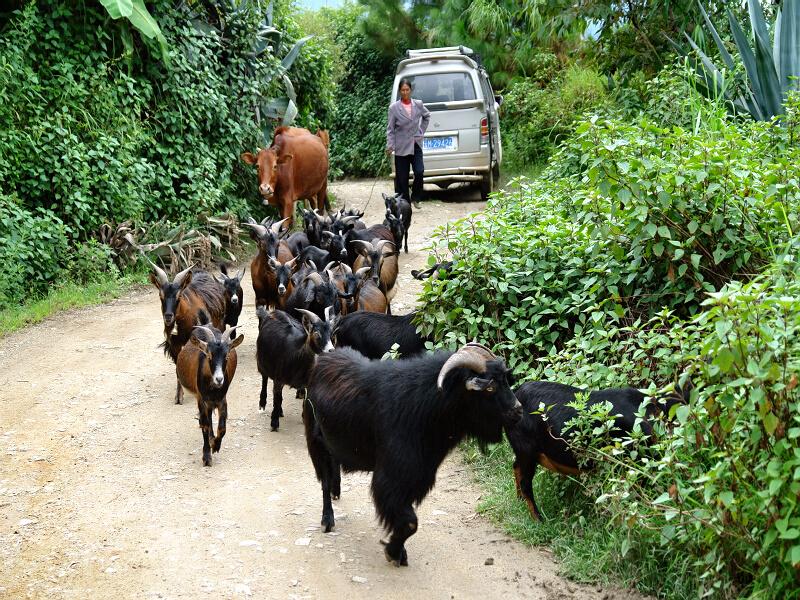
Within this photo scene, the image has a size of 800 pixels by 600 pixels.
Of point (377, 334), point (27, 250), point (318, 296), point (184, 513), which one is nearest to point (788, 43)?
point (377, 334)

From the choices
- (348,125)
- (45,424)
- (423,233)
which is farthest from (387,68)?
(45,424)

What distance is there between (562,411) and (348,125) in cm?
1992

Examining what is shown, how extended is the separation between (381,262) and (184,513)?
15.4 ft

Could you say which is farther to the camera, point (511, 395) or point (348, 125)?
point (348, 125)

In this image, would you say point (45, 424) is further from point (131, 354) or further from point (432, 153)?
point (432, 153)

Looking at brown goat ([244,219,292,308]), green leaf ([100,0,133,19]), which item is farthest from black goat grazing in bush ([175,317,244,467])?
green leaf ([100,0,133,19])

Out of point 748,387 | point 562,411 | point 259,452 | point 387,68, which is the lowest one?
point 259,452

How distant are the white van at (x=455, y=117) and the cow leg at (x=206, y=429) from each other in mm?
10651

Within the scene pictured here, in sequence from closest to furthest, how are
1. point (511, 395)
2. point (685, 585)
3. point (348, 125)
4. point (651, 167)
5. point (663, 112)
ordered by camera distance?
point (685, 585) < point (511, 395) < point (651, 167) < point (663, 112) < point (348, 125)

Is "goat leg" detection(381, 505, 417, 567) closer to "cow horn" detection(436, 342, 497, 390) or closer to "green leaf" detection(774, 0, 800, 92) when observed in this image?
"cow horn" detection(436, 342, 497, 390)

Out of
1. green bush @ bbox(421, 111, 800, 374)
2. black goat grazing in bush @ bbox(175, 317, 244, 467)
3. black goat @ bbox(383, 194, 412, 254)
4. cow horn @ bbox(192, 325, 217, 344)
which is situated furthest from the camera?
black goat @ bbox(383, 194, 412, 254)

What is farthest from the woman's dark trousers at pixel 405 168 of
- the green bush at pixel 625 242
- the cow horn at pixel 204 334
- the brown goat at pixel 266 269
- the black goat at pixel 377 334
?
the cow horn at pixel 204 334

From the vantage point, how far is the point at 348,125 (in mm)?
24828

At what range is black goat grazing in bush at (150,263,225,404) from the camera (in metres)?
8.52
